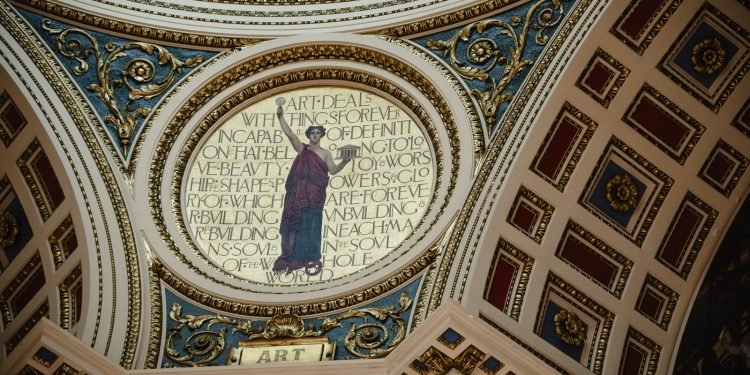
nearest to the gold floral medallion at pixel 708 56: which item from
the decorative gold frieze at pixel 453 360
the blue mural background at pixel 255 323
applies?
the blue mural background at pixel 255 323

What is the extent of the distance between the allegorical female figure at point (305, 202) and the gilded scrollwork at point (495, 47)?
5.51ft

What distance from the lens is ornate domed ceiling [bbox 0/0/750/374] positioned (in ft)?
58.9

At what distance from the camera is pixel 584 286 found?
1823 cm

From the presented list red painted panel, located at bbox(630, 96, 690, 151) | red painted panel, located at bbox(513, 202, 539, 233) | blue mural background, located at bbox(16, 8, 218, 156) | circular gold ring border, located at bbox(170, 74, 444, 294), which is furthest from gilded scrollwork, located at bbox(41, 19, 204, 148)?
red painted panel, located at bbox(630, 96, 690, 151)

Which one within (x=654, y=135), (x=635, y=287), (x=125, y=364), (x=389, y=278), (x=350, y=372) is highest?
(x=654, y=135)

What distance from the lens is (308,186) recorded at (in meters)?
19.7

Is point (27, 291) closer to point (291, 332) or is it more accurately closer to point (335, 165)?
point (291, 332)

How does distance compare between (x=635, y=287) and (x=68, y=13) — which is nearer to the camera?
(x=635, y=287)

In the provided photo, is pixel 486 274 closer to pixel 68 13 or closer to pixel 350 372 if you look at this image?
pixel 350 372

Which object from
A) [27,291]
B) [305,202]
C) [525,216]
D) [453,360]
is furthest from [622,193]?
[27,291]

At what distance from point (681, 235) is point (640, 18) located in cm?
232

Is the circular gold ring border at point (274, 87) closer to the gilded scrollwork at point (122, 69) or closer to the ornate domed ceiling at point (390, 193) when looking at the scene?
the ornate domed ceiling at point (390, 193)

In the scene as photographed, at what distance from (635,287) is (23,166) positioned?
6707 millimetres

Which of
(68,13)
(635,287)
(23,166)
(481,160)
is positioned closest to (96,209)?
(23,166)
